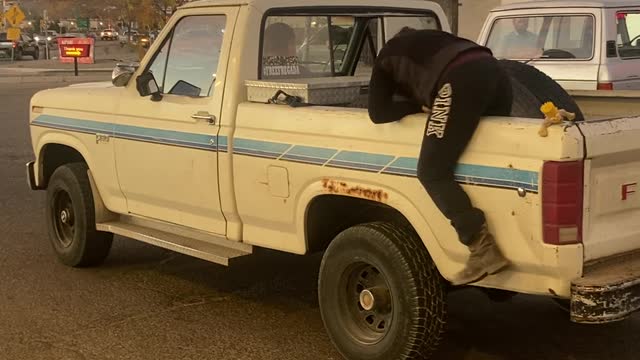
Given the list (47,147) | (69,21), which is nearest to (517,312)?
(47,147)

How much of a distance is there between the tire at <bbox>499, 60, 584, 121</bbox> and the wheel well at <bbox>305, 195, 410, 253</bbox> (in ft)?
2.89

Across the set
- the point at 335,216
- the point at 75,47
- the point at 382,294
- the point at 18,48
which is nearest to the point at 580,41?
the point at 335,216

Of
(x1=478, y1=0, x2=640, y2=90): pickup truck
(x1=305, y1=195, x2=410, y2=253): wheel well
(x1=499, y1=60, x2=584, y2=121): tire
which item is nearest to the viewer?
(x1=499, y1=60, x2=584, y2=121): tire

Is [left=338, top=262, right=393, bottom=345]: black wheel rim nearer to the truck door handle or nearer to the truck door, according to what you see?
the truck door

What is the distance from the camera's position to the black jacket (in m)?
4.15

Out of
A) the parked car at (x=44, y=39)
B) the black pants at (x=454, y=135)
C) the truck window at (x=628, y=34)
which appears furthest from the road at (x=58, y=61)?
the black pants at (x=454, y=135)

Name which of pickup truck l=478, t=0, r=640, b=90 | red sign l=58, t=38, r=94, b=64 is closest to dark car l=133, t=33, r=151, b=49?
red sign l=58, t=38, r=94, b=64

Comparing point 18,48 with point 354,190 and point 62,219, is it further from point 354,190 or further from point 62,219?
point 354,190

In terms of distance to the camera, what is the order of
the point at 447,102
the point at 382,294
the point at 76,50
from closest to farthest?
the point at 447,102 → the point at 382,294 → the point at 76,50

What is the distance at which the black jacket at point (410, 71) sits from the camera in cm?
415

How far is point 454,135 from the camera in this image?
3.89 metres

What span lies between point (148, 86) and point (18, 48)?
44.6 metres

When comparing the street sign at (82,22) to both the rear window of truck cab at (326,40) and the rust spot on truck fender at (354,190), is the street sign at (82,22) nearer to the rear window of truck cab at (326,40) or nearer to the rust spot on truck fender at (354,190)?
the rear window of truck cab at (326,40)

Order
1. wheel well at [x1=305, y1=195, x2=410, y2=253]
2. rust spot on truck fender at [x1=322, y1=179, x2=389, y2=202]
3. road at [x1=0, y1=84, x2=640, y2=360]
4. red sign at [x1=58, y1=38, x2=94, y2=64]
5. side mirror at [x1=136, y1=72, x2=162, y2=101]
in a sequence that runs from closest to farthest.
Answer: rust spot on truck fender at [x1=322, y1=179, x2=389, y2=202]
wheel well at [x1=305, y1=195, x2=410, y2=253]
road at [x1=0, y1=84, x2=640, y2=360]
side mirror at [x1=136, y1=72, x2=162, y2=101]
red sign at [x1=58, y1=38, x2=94, y2=64]
